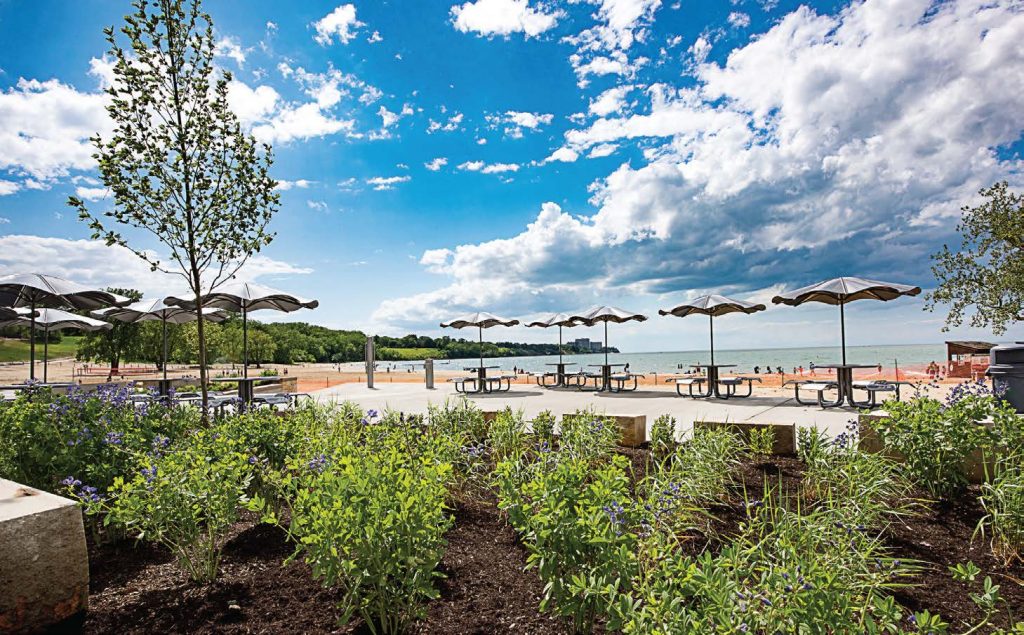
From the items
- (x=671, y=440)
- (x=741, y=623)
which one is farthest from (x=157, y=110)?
(x=741, y=623)

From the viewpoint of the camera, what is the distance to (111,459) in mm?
3982

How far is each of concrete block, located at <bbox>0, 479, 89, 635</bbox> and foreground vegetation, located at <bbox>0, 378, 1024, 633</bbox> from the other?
203 millimetres

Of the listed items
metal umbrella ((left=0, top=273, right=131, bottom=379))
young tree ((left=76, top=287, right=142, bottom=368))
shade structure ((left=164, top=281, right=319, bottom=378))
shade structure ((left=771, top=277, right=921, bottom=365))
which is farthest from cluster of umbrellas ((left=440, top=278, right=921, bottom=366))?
young tree ((left=76, top=287, right=142, bottom=368))

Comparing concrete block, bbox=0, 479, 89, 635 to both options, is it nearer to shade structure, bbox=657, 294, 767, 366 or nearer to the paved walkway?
the paved walkway

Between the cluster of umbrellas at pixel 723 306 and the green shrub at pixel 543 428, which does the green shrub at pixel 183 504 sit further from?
the cluster of umbrellas at pixel 723 306

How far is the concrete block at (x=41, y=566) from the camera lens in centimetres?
246

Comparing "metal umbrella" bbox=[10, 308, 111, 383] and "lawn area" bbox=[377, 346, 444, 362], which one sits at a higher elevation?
"metal umbrella" bbox=[10, 308, 111, 383]

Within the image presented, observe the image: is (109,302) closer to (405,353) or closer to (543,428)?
(543,428)

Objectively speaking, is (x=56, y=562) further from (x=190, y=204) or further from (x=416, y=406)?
(x=416, y=406)

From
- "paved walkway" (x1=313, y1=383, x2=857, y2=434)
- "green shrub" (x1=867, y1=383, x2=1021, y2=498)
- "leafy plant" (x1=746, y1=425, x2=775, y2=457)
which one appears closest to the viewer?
"green shrub" (x1=867, y1=383, x2=1021, y2=498)

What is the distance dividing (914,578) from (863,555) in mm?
1209

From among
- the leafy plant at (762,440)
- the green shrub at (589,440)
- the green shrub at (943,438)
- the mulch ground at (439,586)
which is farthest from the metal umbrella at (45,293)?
the green shrub at (943,438)

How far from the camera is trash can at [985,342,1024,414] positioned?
6715mm

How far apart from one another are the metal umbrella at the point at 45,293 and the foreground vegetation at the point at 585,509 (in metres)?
6.02
